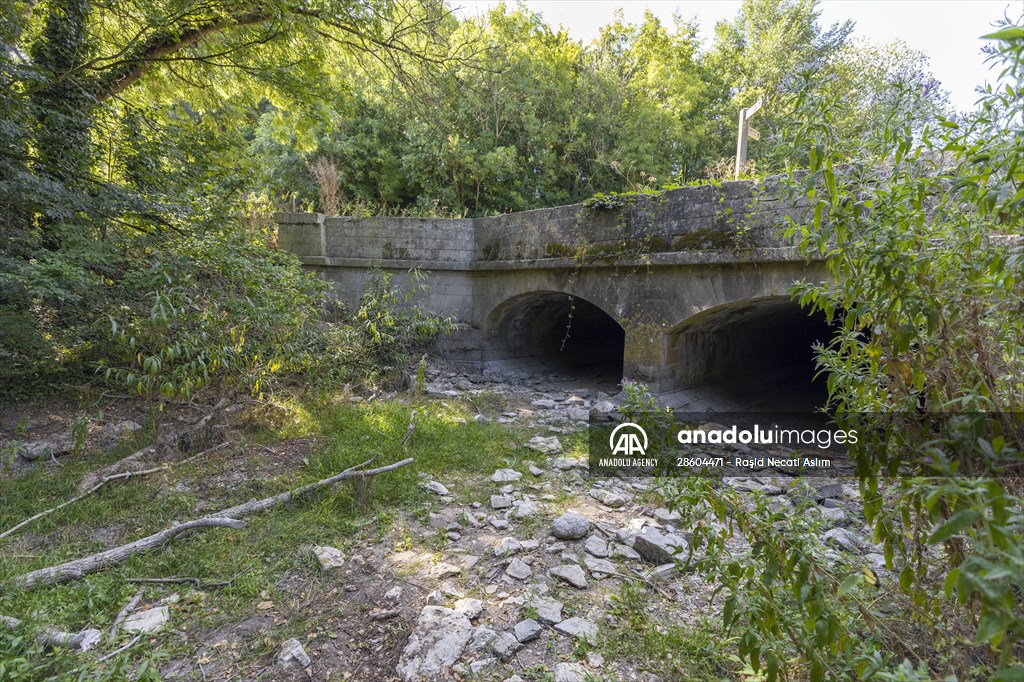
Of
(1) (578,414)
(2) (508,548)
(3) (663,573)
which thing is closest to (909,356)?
→ (3) (663,573)

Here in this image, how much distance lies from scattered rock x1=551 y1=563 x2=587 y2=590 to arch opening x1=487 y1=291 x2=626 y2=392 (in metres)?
5.08

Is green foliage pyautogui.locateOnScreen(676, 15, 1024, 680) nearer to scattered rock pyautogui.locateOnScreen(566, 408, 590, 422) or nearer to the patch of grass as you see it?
the patch of grass

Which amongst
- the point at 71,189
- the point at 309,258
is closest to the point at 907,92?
the point at 71,189

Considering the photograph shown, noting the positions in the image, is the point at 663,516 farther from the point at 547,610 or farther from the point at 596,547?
the point at 547,610

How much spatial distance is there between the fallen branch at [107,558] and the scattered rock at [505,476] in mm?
1747

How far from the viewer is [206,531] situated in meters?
2.82

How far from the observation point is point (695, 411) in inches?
255

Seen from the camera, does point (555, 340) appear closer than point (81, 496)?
No

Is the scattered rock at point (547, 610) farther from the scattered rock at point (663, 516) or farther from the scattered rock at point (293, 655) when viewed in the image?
the scattered rock at point (663, 516)

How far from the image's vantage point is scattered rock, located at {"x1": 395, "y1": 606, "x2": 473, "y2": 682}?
6.23 feet

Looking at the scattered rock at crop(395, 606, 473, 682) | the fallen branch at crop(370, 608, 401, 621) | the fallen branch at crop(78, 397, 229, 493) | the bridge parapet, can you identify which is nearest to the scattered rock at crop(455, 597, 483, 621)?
the scattered rock at crop(395, 606, 473, 682)

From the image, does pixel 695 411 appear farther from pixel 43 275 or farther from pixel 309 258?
pixel 43 275

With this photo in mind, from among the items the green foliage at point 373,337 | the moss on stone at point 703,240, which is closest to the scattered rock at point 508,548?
the green foliage at point 373,337

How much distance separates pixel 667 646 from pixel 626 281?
486 centimetres
